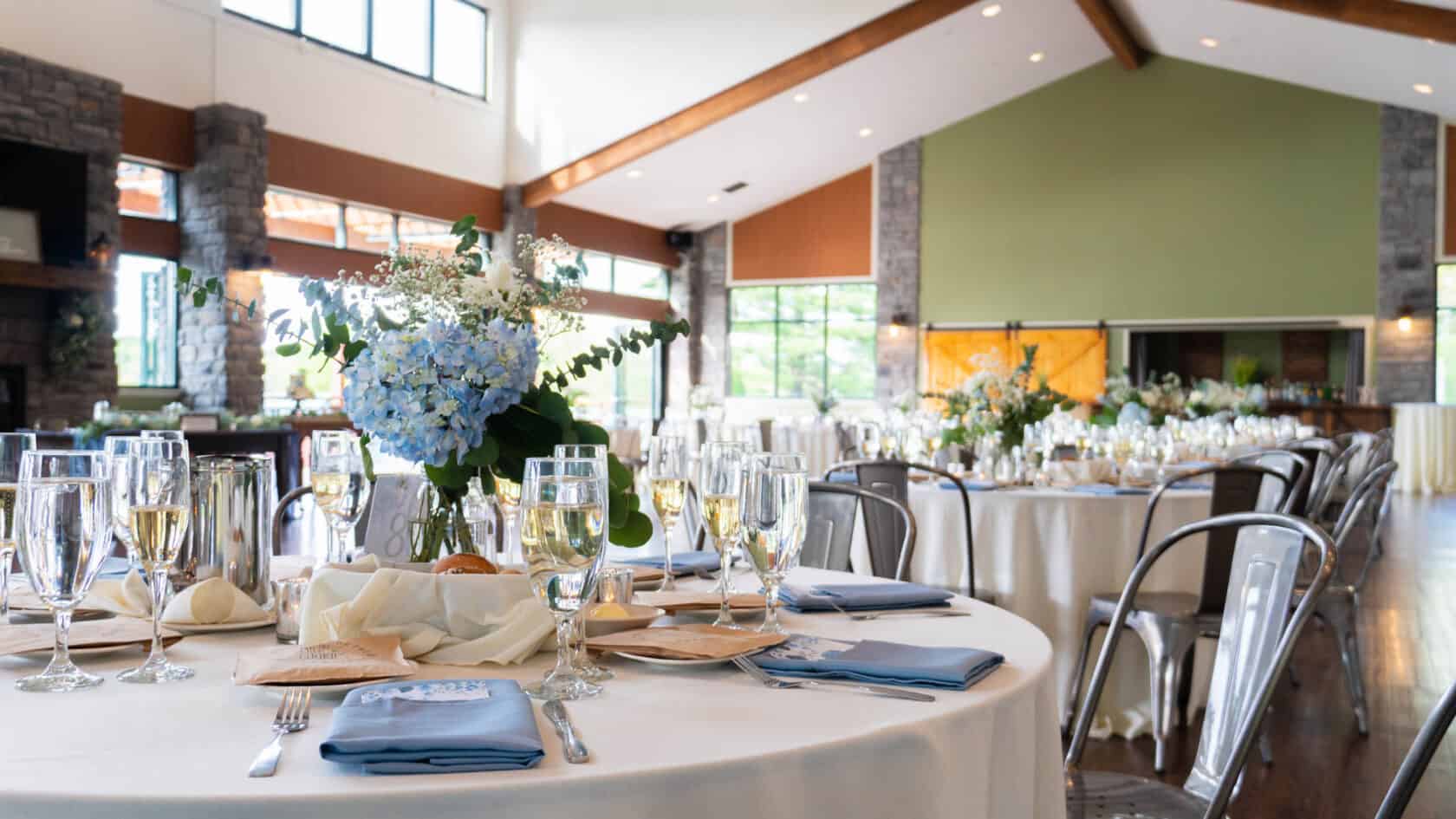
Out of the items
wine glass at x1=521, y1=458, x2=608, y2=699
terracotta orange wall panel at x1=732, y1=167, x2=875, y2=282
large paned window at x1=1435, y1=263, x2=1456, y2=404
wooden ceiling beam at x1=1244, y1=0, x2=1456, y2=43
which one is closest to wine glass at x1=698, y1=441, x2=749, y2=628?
wine glass at x1=521, y1=458, x2=608, y2=699

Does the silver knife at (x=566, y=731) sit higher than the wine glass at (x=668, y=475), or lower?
lower

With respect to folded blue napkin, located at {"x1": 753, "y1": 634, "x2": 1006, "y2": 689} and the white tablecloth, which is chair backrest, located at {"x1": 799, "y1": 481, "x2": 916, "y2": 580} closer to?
folded blue napkin, located at {"x1": 753, "y1": 634, "x2": 1006, "y2": 689}

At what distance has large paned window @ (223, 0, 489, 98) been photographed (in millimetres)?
11383

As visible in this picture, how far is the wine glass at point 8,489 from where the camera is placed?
1540 mm

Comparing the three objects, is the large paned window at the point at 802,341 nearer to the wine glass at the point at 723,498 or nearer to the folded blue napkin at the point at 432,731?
the wine glass at the point at 723,498

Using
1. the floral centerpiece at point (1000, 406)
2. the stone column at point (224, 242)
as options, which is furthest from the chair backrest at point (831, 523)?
the stone column at point (224, 242)

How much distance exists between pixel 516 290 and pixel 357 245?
11254mm

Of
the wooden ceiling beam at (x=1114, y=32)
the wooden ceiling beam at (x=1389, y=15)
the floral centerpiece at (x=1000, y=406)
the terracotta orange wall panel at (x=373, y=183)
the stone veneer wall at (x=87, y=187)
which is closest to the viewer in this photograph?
the floral centerpiece at (x=1000, y=406)

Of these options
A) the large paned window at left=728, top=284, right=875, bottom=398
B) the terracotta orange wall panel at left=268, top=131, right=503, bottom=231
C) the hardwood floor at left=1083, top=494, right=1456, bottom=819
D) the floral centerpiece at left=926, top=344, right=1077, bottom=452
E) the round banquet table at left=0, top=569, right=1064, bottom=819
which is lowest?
the hardwood floor at left=1083, top=494, right=1456, bottom=819

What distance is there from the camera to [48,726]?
1161mm

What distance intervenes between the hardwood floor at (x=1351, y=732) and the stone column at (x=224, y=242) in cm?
855

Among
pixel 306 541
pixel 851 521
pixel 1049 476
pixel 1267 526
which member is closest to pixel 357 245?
pixel 306 541

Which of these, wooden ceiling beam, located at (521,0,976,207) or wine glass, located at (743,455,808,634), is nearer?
wine glass, located at (743,455,808,634)

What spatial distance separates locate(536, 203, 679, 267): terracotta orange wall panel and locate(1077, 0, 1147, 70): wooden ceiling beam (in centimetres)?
634
